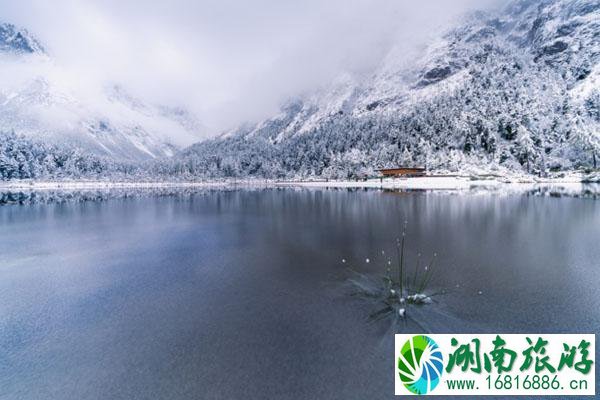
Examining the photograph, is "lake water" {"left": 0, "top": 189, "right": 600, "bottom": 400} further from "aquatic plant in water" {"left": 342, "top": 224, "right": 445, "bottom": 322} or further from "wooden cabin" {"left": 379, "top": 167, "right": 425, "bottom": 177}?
"wooden cabin" {"left": 379, "top": 167, "right": 425, "bottom": 177}

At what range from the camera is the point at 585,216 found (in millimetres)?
52281

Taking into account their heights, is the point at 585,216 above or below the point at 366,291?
above

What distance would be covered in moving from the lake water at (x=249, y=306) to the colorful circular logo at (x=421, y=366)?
1032 mm

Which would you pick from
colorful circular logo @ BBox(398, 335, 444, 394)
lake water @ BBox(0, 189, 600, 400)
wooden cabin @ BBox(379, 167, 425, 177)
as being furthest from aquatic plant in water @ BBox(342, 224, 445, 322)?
wooden cabin @ BBox(379, 167, 425, 177)

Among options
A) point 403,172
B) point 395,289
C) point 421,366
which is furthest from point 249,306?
point 403,172

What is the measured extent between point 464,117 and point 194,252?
168m

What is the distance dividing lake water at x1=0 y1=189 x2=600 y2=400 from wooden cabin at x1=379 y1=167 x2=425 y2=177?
12701 centimetres

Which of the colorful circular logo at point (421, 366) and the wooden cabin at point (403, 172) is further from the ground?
the wooden cabin at point (403, 172)

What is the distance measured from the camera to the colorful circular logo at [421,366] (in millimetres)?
12664

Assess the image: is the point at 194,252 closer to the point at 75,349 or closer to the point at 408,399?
the point at 75,349

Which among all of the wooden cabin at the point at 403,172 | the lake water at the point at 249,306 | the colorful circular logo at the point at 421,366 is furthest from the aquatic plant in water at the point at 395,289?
the wooden cabin at the point at 403,172

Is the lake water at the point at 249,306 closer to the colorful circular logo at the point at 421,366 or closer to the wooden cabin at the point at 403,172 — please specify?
the colorful circular logo at the point at 421,366

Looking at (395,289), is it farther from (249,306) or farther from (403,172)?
(403,172)

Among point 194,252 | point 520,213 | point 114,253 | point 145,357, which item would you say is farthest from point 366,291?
point 520,213
